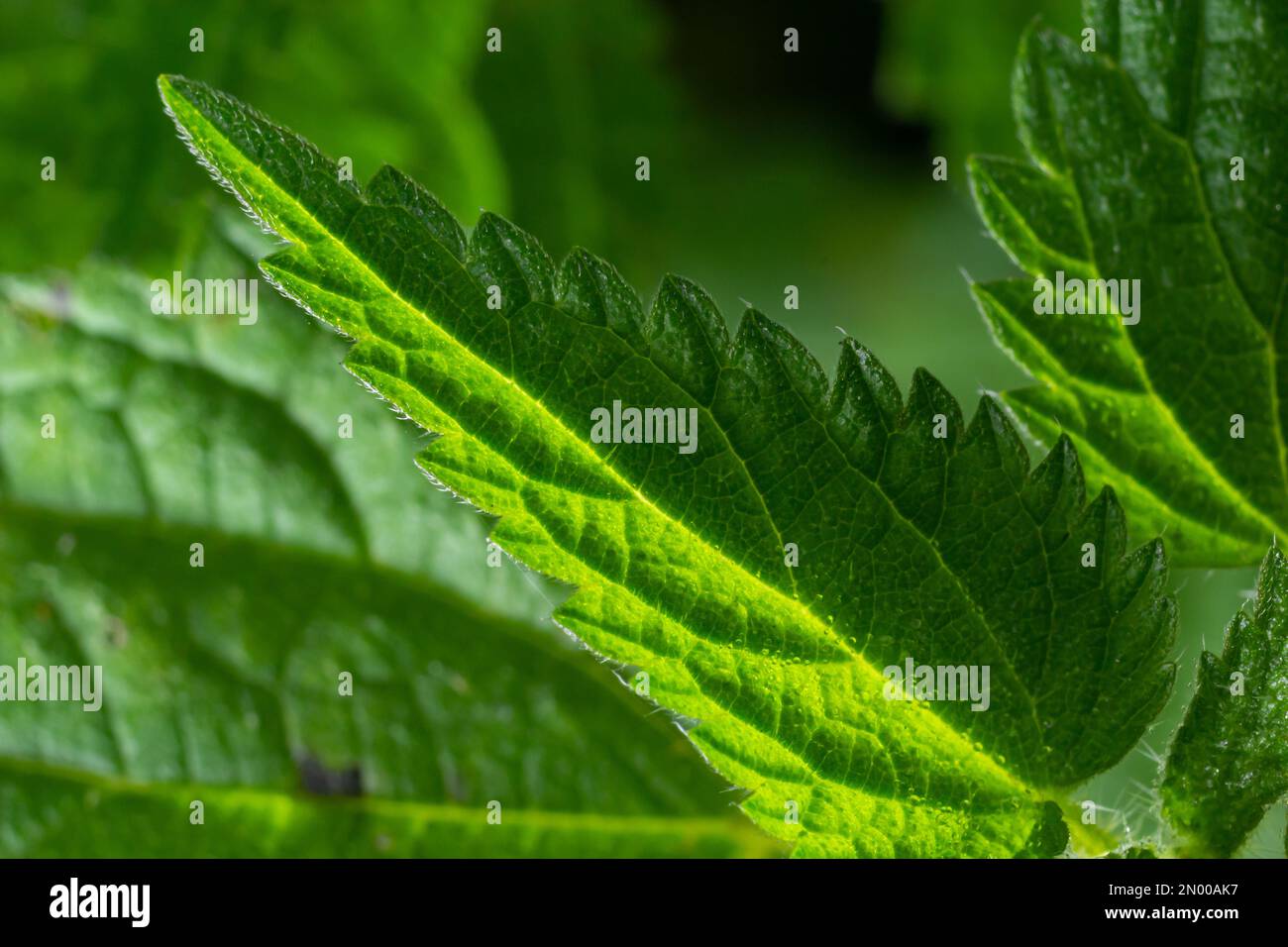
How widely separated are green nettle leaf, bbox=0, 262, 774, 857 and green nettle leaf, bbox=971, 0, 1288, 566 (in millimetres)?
993

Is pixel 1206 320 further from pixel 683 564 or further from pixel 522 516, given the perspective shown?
pixel 522 516

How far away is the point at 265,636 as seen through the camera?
7.82ft

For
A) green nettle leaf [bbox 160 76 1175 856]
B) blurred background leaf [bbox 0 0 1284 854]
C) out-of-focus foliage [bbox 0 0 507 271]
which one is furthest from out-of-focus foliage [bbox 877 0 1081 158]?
green nettle leaf [bbox 160 76 1175 856]

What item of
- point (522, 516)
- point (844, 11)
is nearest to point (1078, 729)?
point (522, 516)

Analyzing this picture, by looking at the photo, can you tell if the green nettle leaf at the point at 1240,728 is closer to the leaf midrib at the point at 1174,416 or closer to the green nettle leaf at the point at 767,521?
the green nettle leaf at the point at 767,521

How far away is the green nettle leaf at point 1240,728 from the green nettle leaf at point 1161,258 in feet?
0.93

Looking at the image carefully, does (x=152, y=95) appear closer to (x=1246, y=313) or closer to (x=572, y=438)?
(x=572, y=438)

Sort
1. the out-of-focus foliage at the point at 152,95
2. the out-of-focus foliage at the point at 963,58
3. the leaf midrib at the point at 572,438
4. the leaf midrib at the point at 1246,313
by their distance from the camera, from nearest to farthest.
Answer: the leaf midrib at the point at 572,438 < the leaf midrib at the point at 1246,313 < the out-of-focus foliage at the point at 152,95 < the out-of-focus foliage at the point at 963,58

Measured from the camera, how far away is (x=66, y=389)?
264 cm

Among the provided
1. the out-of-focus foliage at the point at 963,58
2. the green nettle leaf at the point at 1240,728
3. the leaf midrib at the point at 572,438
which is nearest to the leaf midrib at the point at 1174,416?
the green nettle leaf at the point at 1240,728

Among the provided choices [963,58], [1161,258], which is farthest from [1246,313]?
[963,58]

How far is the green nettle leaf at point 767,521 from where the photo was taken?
1429 mm
